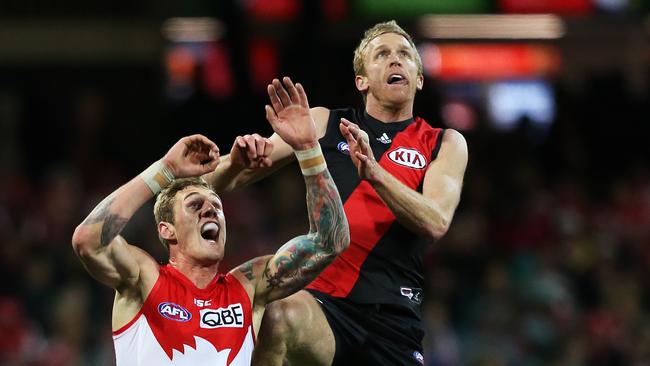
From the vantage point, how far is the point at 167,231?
616cm

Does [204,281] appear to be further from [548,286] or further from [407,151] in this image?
[548,286]

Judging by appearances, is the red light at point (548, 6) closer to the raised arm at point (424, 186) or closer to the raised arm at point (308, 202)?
the raised arm at point (424, 186)

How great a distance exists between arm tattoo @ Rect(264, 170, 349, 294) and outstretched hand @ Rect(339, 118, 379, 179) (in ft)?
0.52

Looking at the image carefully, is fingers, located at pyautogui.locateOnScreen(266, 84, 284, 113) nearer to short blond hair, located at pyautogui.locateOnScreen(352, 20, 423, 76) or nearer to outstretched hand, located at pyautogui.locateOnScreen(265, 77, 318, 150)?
outstretched hand, located at pyautogui.locateOnScreen(265, 77, 318, 150)

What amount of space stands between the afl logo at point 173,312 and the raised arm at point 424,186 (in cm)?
104

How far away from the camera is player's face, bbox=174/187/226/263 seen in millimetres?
6082

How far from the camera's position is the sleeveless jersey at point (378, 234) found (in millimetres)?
6406

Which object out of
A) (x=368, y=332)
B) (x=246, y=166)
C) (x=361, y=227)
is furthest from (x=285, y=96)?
(x=368, y=332)

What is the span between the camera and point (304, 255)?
239 inches

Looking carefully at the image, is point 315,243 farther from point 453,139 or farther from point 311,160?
point 453,139

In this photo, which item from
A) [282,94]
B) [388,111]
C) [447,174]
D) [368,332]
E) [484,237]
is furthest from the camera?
[484,237]

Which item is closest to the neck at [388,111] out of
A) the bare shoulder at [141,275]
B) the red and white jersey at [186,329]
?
the red and white jersey at [186,329]

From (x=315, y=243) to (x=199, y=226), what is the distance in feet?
1.83

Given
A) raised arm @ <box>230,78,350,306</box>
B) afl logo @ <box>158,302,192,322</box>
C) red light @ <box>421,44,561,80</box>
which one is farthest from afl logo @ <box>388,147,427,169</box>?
red light @ <box>421,44,561,80</box>
